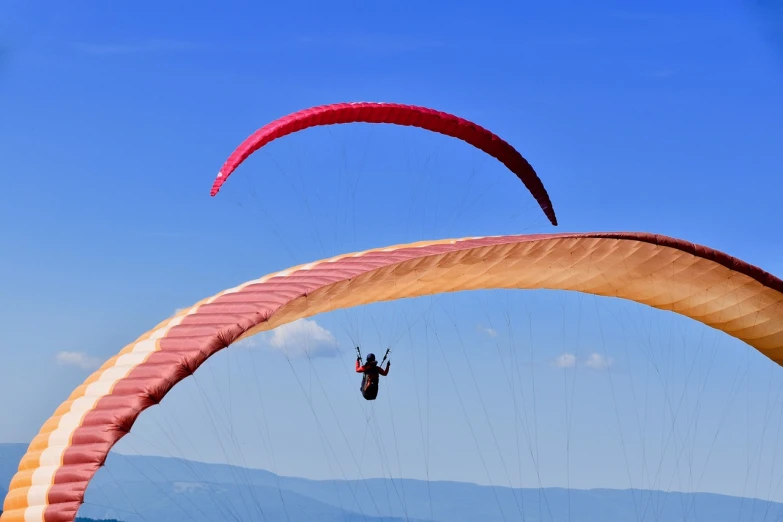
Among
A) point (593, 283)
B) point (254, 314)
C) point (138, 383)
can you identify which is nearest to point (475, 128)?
point (593, 283)

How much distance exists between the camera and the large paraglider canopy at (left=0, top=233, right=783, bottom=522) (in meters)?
17.6

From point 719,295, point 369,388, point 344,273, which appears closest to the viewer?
point 344,273

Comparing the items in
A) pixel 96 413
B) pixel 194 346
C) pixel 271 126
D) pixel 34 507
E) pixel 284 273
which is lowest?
pixel 34 507

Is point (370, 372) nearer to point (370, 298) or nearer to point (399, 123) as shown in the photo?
point (370, 298)

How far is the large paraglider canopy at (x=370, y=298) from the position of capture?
17.6 metres

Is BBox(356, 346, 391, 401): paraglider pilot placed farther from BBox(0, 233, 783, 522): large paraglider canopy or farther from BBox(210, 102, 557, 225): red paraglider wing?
BBox(210, 102, 557, 225): red paraglider wing

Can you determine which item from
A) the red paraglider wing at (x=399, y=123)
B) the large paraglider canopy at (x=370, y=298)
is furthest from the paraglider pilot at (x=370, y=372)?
the red paraglider wing at (x=399, y=123)

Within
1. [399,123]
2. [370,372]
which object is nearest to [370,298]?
[370,372]

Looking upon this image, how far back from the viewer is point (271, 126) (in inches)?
1132

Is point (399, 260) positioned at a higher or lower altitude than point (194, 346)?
higher

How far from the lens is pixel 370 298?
2625 cm

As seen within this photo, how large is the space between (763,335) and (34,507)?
1848 cm

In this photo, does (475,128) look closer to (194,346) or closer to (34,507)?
(194,346)

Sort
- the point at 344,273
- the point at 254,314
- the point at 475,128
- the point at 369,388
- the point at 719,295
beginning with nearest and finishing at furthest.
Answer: the point at 254,314
the point at 344,273
the point at 369,388
the point at 719,295
the point at 475,128
